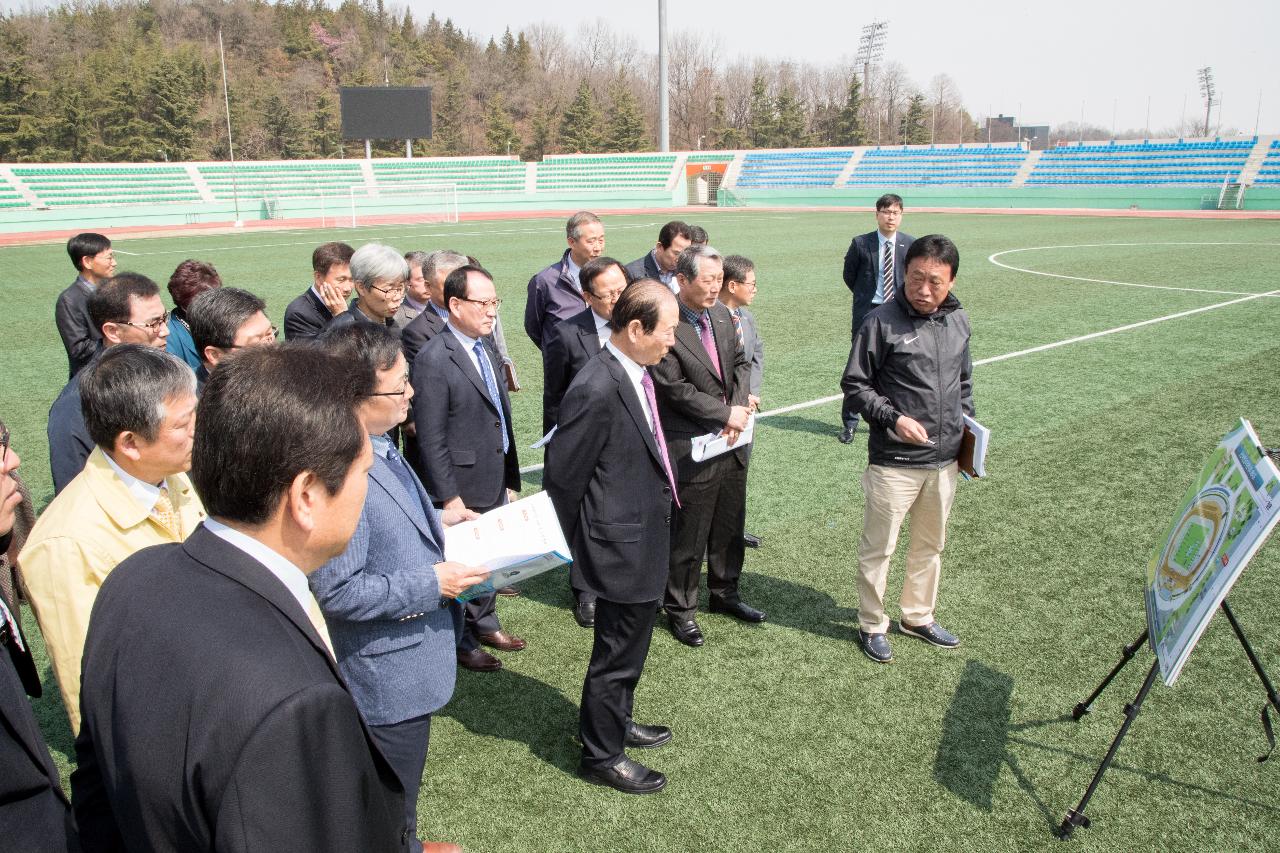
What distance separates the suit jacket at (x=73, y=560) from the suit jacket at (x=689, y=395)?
2.58 m

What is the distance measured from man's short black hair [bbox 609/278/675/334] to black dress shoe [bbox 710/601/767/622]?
223 centimetres

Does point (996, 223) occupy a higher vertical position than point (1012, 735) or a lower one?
higher

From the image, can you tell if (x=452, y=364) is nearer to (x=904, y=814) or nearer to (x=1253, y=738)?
(x=904, y=814)

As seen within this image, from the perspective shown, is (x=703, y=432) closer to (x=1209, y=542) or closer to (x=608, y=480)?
(x=608, y=480)

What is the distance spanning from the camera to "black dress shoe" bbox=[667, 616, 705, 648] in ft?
15.7

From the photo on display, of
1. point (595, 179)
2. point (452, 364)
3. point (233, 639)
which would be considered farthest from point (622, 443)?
point (595, 179)

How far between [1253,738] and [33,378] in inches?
492

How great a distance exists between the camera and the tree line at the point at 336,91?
55375mm

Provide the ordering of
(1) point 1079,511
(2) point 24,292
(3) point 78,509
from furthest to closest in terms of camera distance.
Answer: (2) point 24,292 → (1) point 1079,511 → (3) point 78,509

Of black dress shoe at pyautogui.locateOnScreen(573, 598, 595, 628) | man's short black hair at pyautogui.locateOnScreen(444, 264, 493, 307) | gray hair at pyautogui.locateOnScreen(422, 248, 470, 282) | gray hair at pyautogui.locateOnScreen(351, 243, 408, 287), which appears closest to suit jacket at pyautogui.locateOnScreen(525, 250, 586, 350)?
gray hair at pyautogui.locateOnScreen(422, 248, 470, 282)

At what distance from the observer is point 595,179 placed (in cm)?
5241

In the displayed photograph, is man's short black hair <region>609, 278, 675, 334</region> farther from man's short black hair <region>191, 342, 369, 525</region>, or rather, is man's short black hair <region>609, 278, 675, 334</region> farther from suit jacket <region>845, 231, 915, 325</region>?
suit jacket <region>845, 231, 915, 325</region>

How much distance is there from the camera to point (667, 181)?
52875mm

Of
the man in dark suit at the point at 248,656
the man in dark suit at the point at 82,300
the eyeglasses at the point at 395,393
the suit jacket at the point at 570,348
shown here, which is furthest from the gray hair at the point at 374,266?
the man in dark suit at the point at 248,656
